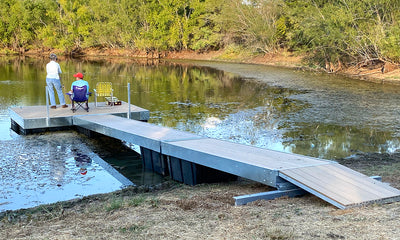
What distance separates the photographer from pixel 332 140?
11.3 m

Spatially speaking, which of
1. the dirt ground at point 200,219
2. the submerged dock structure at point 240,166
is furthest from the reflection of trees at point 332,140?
the dirt ground at point 200,219

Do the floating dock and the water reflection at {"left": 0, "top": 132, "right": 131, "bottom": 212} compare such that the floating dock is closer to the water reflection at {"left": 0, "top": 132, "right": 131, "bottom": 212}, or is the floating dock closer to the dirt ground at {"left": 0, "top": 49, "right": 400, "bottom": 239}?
the water reflection at {"left": 0, "top": 132, "right": 131, "bottom": 212}

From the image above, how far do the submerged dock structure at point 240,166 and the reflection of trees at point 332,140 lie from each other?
302 cm

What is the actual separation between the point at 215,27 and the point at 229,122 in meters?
39.1

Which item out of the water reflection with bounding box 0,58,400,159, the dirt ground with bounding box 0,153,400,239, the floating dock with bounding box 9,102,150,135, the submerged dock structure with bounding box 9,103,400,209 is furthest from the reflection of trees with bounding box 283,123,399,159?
the floating dock with bounding box 9,102,150,135

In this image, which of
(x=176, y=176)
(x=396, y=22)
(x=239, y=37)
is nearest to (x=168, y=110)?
(x=176, y=176)

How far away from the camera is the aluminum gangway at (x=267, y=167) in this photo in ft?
17.9

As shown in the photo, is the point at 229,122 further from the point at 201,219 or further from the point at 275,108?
the point at 201,219

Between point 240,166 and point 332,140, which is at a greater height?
point 240,166

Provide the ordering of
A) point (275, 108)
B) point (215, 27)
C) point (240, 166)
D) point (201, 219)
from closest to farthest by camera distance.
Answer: point (201, 219), point (240, 166), point (275, 108), point (215, 27)

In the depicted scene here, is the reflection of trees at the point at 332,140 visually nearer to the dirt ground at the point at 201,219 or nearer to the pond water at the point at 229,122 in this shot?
the pond water at the point at 229,122

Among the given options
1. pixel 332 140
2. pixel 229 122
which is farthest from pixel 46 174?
pixel 332 140

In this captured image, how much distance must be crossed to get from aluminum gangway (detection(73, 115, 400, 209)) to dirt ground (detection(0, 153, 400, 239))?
192 millimetres

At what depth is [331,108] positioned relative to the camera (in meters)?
16.2
